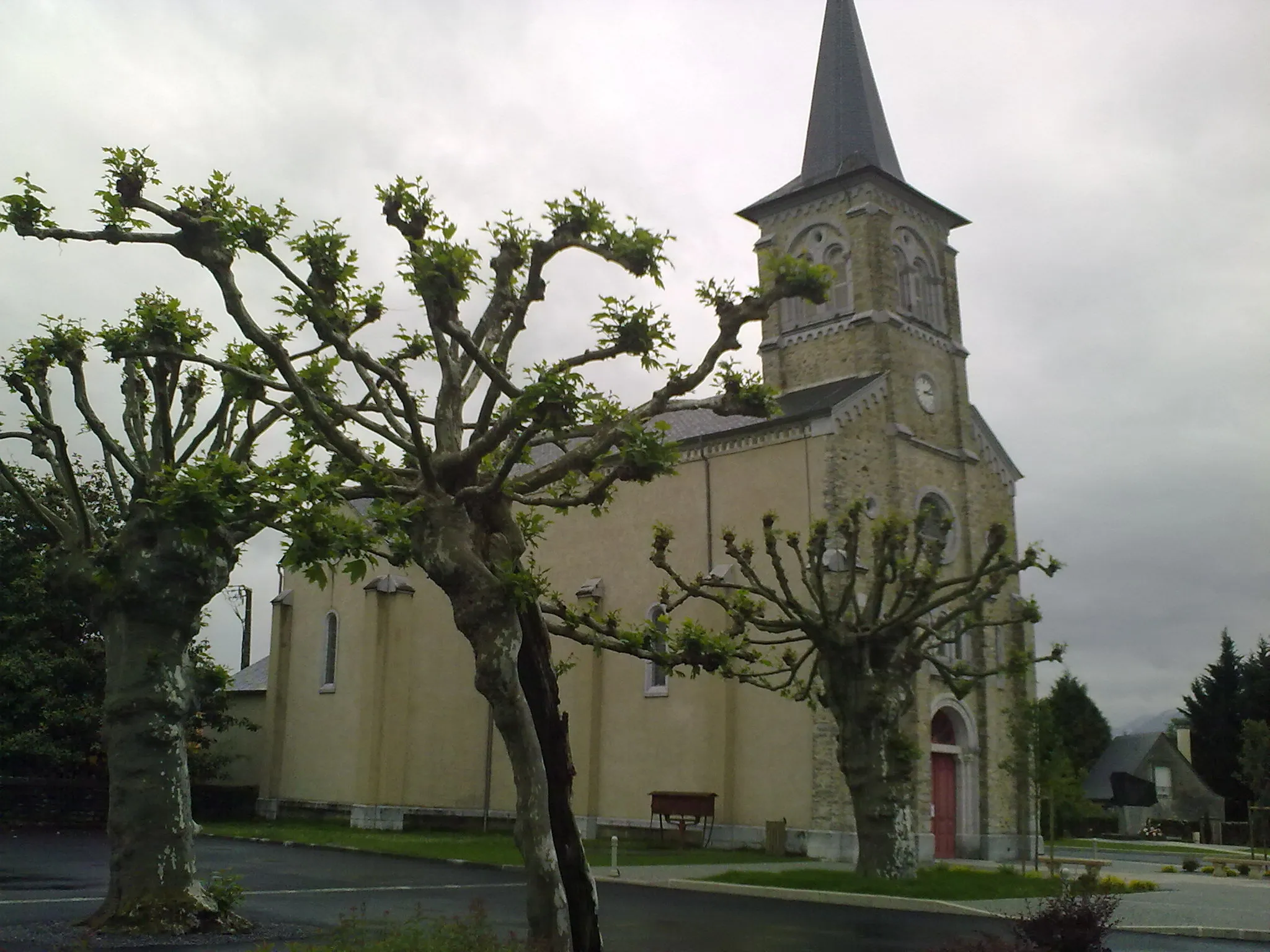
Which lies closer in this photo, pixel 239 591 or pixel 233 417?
pixel 233 417

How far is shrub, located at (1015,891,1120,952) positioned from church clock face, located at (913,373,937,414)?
23391 mm

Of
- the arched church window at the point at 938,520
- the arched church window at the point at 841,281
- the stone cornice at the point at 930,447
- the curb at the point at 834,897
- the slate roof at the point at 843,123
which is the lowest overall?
the curb at the point at 834,897

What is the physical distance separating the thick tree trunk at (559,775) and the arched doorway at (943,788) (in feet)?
72.2

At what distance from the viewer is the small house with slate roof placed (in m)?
61.0

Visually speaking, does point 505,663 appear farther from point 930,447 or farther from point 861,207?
point 861,207

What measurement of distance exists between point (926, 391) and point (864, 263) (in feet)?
13.4

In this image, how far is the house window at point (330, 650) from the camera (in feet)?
114

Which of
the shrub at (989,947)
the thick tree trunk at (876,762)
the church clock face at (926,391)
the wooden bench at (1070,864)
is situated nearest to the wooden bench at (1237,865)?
the wooden bench at (1070,864)

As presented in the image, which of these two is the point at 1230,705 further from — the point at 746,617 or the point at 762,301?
the point at 762,301

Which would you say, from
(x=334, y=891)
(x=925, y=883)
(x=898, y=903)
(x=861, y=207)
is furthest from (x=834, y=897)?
(x=861, y=207)

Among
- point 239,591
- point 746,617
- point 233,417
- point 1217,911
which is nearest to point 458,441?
point 233,417

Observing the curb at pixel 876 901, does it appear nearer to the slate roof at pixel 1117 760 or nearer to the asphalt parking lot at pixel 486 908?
the asphalt parking lot at pixel 486 908

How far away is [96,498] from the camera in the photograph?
1308 inches

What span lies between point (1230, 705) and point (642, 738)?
1780 inches
